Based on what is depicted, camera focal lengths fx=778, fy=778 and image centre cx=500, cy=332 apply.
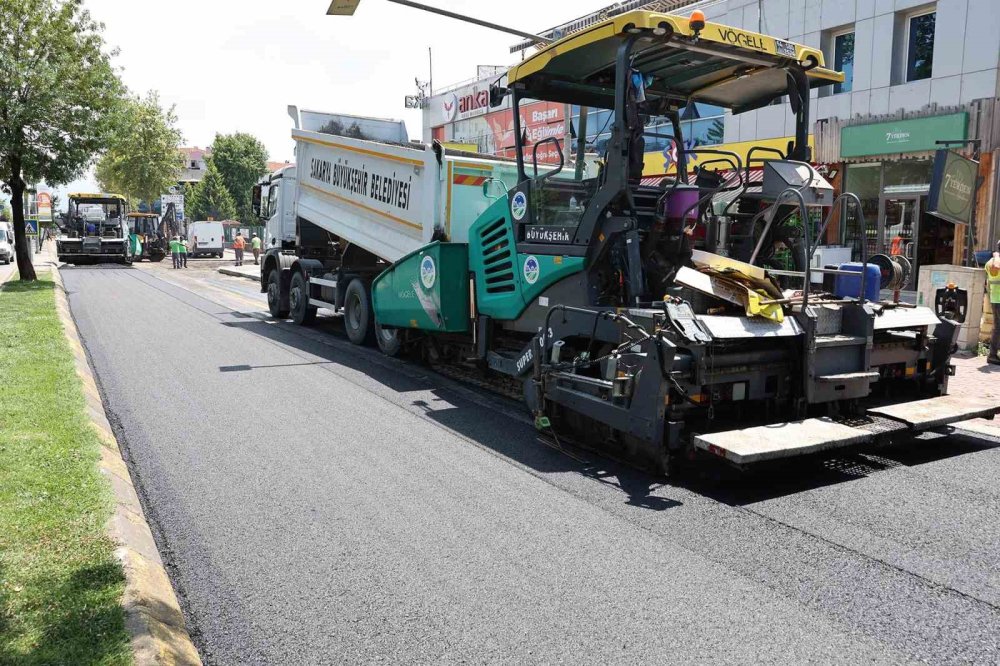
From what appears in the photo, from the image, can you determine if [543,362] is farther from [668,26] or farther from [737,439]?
[668,26]

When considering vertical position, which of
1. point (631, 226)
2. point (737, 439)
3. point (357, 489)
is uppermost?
point (631, 226)

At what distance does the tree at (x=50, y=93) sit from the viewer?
58.7 feet

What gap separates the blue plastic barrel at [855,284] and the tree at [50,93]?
18125 millimetres

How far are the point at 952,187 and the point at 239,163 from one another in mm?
69213

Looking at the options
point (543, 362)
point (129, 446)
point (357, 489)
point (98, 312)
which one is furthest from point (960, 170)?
point (98, 312)

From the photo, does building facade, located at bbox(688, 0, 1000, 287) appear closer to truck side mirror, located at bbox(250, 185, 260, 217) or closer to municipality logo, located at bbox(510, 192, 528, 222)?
municipality logo, located at bbox(510, 192, 528, 222)

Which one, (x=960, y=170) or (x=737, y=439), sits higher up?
(x=960, y=170)

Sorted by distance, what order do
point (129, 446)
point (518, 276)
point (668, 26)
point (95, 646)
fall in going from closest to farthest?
1. point (95, 646)
2. point (668, 26)
3. point (129, 446)
4. point (518, 276)

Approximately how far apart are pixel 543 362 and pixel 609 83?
8.70 ft

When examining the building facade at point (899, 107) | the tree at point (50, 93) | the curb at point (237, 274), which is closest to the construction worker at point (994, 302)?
the building facade at point (899, 107)

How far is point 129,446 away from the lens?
6.06 meters

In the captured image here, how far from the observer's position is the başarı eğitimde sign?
1109cm

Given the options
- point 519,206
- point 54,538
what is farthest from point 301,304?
point 54,538

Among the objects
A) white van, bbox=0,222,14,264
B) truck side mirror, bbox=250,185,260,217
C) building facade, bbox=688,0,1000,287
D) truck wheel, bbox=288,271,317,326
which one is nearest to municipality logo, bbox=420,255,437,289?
truck wheel, bbox=288,271,317,326
